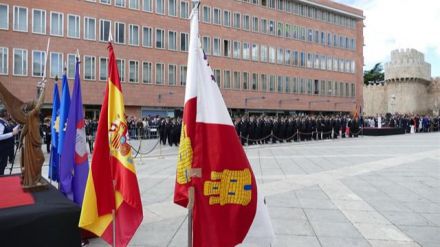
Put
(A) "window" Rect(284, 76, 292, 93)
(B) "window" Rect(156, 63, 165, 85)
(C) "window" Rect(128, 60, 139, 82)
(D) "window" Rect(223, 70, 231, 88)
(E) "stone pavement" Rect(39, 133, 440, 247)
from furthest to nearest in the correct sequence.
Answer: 1. (A) "window" Rect(284, 76, 292, 93)
2. (D) "window" Rect(223, 70, 231, 88)
3. (B) "window" Rect(156, 63, 165, 85)
4. (C) "window" Rect(128, 60, 139, 82)
5. (E) "stone pavement" Rect(39, 133, 440, 247)

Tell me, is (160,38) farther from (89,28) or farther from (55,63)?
(55,63)

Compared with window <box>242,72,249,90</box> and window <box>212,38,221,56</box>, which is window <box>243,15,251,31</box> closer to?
window <box>212,38,221,56</box>

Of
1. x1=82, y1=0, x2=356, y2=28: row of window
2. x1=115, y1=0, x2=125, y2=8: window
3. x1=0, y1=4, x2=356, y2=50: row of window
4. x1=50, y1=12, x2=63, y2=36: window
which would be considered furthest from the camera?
x1=82, y1=0, x2=356, y2=28: row of window

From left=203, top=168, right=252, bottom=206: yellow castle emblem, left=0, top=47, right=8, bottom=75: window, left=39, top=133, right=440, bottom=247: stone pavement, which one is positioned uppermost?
left=0, top=47, right=8, bottom=75: window

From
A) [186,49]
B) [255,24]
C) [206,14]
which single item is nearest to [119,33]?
[186,49]

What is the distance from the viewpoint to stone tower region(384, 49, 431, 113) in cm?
7225

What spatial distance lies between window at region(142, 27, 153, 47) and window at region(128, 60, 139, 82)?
7.96ft

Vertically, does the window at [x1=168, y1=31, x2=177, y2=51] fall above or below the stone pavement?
above

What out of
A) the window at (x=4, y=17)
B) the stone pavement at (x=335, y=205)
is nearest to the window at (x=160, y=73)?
the window at (x=4, y=17)

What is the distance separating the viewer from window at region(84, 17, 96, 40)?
37.0 metres

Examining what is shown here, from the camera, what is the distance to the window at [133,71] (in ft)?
130

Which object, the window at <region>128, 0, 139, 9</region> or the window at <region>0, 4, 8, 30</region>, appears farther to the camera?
the window at <region>128, 0, 139, 9</region>

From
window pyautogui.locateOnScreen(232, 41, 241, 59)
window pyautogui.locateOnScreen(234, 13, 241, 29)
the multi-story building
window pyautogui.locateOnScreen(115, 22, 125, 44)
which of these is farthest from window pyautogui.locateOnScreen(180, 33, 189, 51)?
window pyautogui.locateOnScreen(234, 13, 241, 29)

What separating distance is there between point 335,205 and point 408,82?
74.5 meters
